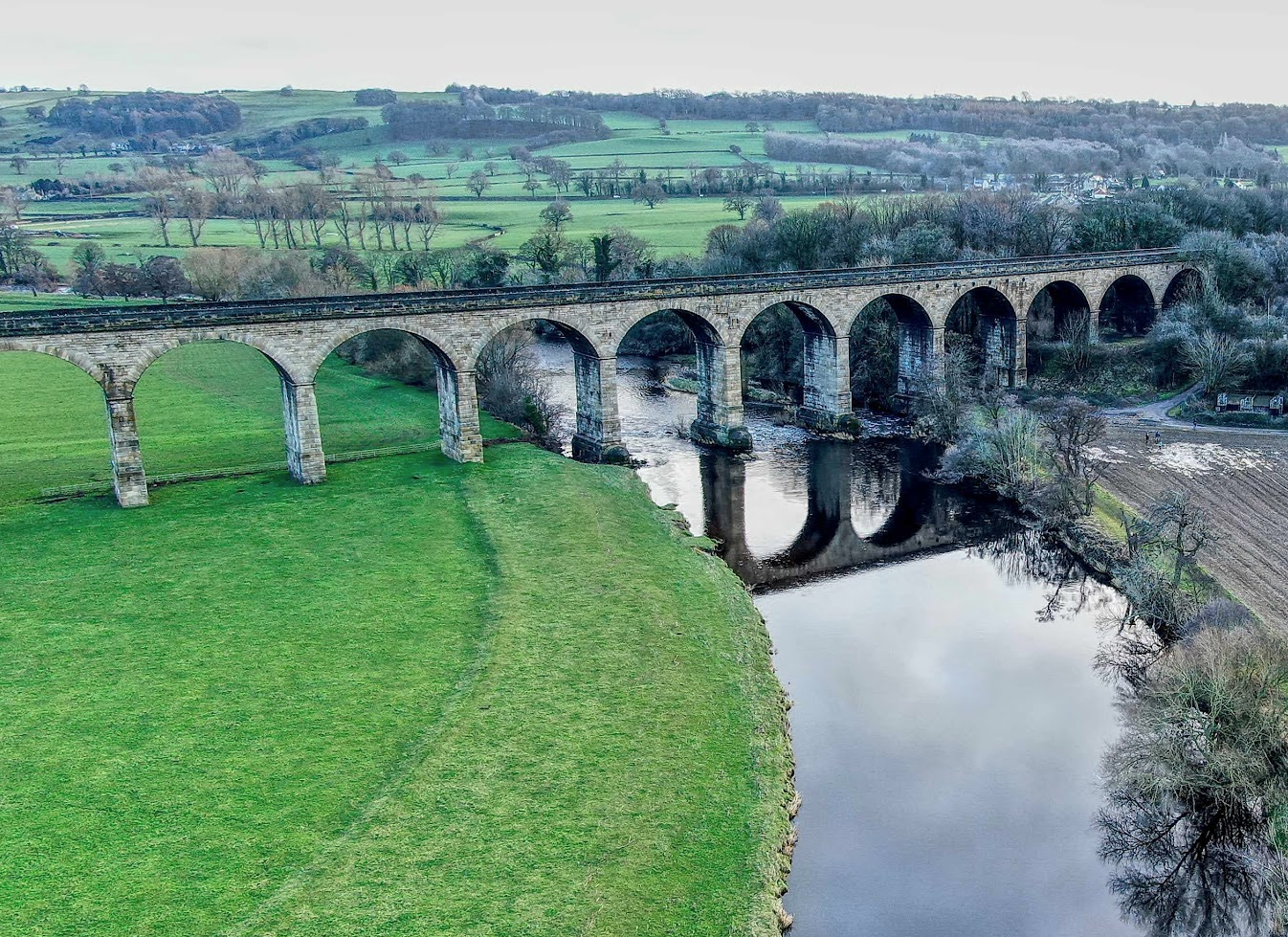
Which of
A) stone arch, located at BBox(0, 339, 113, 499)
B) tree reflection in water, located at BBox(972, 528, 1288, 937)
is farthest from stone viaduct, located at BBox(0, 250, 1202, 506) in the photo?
tree reflection in water, located at BBox(972, 528, 1288, 937)

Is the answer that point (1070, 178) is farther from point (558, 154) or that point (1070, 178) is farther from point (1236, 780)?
point (1236, 780)

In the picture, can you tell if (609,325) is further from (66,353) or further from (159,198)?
(159,198)

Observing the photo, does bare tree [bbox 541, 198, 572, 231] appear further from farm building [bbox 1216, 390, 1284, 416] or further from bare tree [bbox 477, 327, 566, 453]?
farm building [bbox 1216, 390, 1284, 416]

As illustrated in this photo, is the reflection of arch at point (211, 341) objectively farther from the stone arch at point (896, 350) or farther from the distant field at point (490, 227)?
the distant field at point (490, 227)

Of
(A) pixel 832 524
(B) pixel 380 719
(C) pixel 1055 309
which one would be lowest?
(A) pixel 832 524

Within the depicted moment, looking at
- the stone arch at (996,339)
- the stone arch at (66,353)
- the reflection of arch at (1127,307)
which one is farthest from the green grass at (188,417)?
the reflection of arch at (1127,307)

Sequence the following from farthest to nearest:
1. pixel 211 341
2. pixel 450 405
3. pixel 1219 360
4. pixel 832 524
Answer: pixel 1219 360, pixel 450 405, pixel 832 524, pixel 211 341

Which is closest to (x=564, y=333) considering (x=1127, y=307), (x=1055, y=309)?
(x=1055, y=309)
